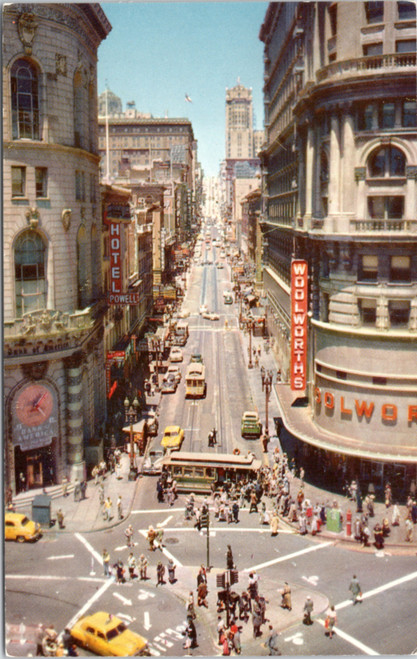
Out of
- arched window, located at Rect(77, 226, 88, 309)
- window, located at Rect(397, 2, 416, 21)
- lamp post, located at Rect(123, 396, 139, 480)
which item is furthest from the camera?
arched window, located at Rect(77, 226, 88, 309)

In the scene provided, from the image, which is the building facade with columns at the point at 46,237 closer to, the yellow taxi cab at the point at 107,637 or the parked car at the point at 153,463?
the parked car at the point at 153,463

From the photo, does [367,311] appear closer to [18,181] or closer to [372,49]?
[372,49]

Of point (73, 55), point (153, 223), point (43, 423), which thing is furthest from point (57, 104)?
point (153, 223)

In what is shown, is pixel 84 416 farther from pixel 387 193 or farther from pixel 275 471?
pixel 387 193

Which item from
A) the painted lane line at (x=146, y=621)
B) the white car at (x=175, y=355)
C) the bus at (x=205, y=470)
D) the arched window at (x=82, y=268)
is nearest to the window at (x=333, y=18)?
the arched window at (x=82, y=268)

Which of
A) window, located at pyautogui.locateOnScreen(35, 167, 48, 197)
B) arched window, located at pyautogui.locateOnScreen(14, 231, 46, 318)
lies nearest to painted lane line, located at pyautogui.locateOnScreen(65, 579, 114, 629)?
arched window, located at pyautogui.locateOnScreen(14, 231, 46, 318)

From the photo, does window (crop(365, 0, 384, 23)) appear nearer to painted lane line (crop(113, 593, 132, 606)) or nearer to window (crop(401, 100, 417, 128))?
window (crop(401, 100, 417, 128))
